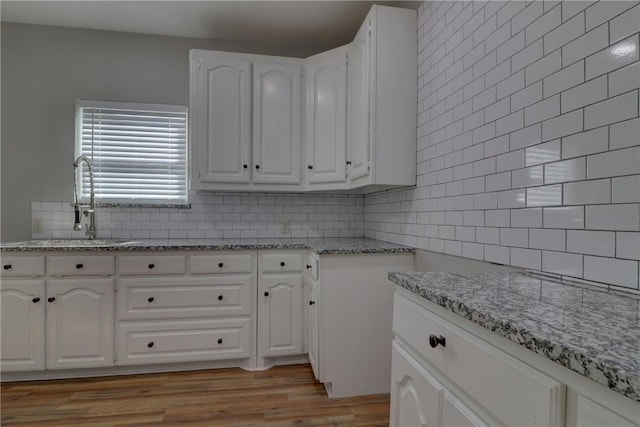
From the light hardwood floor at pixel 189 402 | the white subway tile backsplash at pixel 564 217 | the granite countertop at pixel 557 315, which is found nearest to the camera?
the granite countertop at pixel 557 315

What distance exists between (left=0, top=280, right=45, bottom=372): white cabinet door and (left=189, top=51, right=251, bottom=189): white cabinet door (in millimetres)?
1228

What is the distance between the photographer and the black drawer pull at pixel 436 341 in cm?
86

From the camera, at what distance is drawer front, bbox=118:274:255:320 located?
2.19 m

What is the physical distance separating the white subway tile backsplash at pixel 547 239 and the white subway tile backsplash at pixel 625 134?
0.97ft

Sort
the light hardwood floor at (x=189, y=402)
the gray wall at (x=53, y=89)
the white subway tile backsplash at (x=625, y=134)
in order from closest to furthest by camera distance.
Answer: the white subway tile backsplash at (x=625, y=134) → the light hardwood floor at (x=189, y=402) → the gray wall at (x=53, y=89)

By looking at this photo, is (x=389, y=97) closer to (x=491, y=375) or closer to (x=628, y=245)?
(x=628, y=245)

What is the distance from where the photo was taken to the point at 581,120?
0.99 metres

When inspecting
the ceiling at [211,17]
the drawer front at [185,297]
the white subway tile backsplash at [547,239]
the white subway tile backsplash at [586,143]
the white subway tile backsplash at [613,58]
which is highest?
the ceiling at [211,17]

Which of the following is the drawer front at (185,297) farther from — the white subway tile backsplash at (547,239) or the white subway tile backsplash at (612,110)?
the white subway tile backsplash at (612,110)

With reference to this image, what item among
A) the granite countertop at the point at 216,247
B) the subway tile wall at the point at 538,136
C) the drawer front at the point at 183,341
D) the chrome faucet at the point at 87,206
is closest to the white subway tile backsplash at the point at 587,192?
the subway tile wall at the point at 538,136

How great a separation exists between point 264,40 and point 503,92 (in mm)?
2208

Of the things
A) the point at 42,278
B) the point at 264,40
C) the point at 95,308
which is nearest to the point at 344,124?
the point at 264,40

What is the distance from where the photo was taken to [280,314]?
2.33 m

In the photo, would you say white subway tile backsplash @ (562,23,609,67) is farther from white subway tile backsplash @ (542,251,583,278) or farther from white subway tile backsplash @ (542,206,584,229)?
white subway tile backsplash @ (542,251,583,278)
